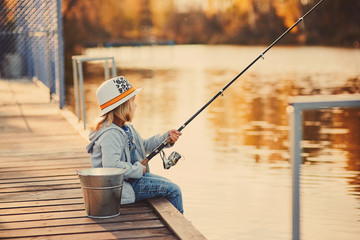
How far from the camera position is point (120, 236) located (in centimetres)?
363

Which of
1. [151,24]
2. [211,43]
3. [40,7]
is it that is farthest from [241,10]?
[40,7]

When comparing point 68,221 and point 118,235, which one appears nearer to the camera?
point 118,235

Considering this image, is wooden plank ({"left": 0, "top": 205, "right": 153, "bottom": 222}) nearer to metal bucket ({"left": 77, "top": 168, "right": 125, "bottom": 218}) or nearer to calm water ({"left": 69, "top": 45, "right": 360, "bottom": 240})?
metal bucket ({"left": 77, "top": 168, "right": 125, "bottom": 218})

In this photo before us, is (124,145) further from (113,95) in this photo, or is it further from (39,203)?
(39,203)

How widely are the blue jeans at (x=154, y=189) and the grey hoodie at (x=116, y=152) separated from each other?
0.04 m

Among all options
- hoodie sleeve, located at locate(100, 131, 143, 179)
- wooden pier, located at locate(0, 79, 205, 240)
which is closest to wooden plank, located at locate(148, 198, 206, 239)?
wooden pier, located at locate(0, 79, 205, 240)

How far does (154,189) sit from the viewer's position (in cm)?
428

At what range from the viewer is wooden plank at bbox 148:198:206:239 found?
3605mm

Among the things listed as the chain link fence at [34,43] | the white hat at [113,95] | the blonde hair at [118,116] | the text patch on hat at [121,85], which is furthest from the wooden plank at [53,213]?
the chain link fence at [34,43]

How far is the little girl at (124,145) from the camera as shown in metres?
4.06

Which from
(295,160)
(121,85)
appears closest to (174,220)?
(121,85)

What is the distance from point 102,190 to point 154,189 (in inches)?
19.2

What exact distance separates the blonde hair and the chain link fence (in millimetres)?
5313

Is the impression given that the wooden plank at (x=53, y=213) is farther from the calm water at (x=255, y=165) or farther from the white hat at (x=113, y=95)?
the calm water at (x=255, y=165)
